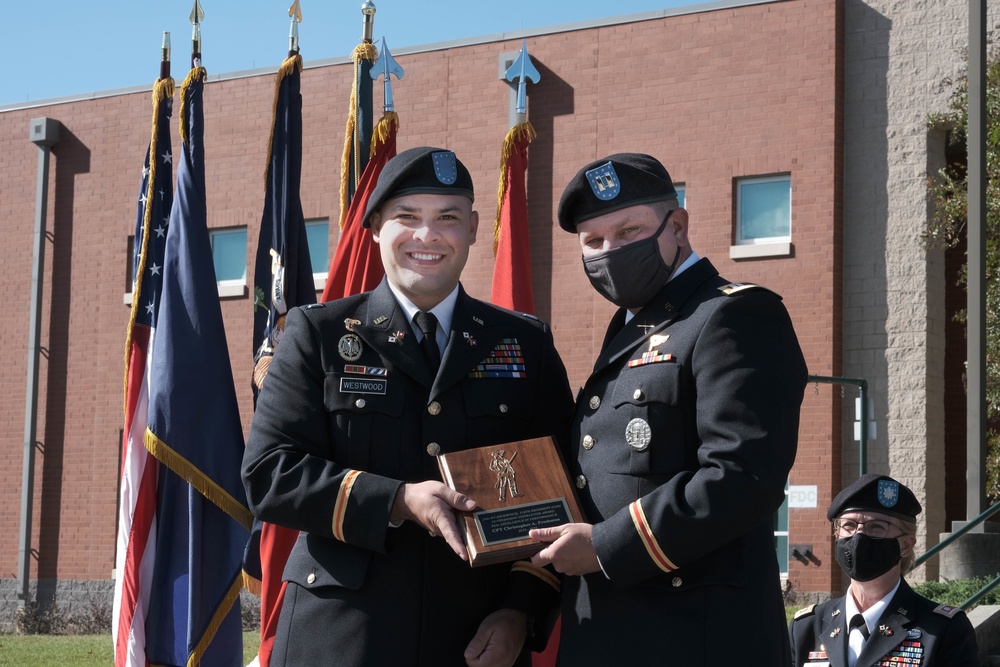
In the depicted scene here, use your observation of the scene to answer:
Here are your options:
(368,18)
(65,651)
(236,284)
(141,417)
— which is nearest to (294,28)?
(368,18)

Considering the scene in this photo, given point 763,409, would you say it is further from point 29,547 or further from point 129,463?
point 29,547

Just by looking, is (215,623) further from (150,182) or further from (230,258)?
(230,258)

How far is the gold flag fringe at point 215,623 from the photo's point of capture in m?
6.61

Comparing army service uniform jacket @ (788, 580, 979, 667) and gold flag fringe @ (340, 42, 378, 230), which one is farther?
gold flag fringe @ (340, 42, 378, 230)

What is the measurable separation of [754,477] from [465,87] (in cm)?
1594

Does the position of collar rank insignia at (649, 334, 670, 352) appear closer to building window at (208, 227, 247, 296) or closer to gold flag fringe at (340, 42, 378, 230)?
gold flag fringe at (340, 42, 378, 230)

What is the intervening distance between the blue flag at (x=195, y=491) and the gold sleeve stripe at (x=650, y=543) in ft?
12.9

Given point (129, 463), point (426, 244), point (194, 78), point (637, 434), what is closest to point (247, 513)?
point (129, 463)

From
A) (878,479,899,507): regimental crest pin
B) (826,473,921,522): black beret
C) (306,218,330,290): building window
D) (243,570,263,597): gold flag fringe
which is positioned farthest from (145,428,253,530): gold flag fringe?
(306,218,330,290): building window

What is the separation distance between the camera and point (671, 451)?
323 centimetres

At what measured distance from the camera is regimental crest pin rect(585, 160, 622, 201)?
11.3 feet

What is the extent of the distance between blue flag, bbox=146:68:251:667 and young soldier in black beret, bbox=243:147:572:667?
3175 mm

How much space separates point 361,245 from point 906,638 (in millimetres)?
3226

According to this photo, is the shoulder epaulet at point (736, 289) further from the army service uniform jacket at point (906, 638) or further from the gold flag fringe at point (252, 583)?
the gold flag fringe at point (252, 583)
